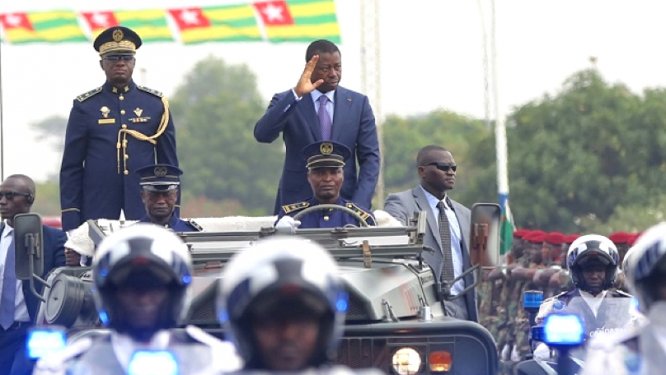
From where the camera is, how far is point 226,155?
91.4 meters

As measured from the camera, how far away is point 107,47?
1439cm

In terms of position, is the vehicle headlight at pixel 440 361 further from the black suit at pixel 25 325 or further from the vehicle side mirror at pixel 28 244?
the black suit at pixel 25 325

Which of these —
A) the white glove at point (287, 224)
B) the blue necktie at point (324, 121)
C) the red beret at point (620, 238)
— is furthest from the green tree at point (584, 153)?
the white glove at point (287, 224)

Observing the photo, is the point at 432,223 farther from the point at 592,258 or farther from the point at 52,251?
the point at 52,251

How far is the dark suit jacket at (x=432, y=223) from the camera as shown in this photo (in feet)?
46.1

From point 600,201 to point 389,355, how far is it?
1294 inches

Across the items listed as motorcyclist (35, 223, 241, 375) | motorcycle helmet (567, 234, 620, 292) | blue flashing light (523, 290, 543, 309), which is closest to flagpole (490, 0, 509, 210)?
motorcycle helmet (567, 234, 620, 292)

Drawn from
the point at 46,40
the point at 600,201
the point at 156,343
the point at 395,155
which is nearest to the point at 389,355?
A: the point at 156,343

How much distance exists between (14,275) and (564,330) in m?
8.01

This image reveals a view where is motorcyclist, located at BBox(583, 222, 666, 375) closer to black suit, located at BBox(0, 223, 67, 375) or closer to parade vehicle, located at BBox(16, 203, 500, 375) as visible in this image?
parade vehicle, located at BBox(16, 203, 500, 375)

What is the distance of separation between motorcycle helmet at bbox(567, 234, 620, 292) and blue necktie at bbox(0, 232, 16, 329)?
386 centimetres

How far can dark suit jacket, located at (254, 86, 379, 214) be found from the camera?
14.4m

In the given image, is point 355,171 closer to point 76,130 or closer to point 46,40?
point 76,130

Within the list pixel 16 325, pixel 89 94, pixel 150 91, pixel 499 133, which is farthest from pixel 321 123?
pixel 499 133
